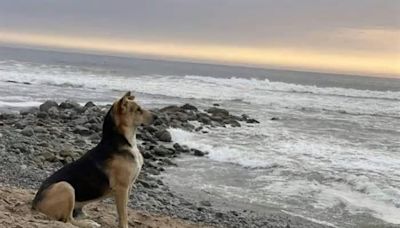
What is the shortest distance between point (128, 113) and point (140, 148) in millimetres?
8771

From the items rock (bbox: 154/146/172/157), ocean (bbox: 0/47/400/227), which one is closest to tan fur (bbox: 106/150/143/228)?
ocean (bbox: 0/47/400/227)

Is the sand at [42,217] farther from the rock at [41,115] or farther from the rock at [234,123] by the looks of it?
→ the rock at [234,123]

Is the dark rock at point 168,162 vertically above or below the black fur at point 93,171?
below

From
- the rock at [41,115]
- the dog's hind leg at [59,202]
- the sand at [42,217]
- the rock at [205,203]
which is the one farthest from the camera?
the rock at [41,115]

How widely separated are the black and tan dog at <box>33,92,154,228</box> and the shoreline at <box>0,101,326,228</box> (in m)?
2.25

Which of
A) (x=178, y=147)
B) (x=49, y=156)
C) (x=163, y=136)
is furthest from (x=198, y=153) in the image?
(x=49, y=156)

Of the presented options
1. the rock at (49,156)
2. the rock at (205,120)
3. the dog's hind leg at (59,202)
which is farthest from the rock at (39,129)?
the dog's hind leg at (59,202)

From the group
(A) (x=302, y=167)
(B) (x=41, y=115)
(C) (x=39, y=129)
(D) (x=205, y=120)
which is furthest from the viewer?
(D) (x=205, y=120)

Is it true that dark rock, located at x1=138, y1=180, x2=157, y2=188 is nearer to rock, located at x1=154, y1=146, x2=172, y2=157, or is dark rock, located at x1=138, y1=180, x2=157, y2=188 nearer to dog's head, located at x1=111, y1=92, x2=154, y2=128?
rock, located at x1=154, y1=146, x2=172, y2=157

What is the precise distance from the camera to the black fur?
591 cm

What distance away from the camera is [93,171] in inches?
233

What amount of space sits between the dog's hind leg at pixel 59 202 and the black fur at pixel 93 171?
0.26 ft

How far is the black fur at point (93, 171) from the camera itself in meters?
5.91

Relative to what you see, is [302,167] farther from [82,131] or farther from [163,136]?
[82,131]
